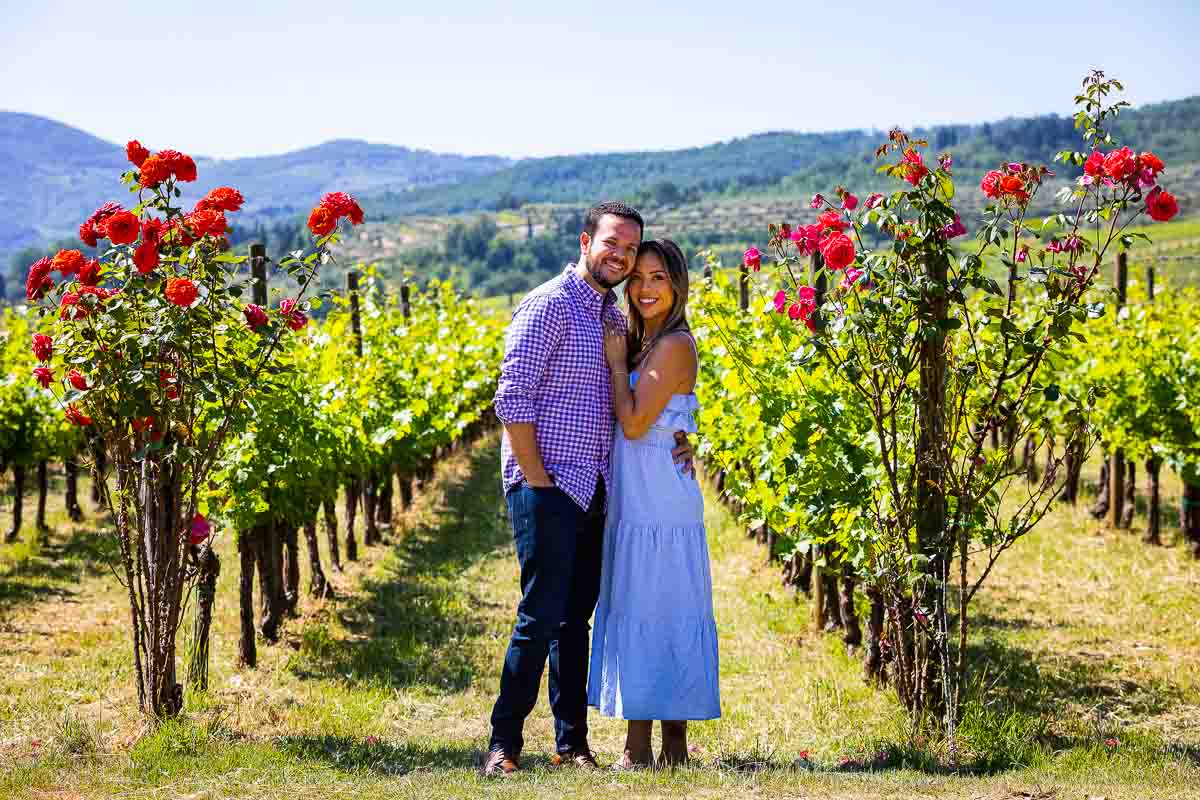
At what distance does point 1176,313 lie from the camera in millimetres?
9992

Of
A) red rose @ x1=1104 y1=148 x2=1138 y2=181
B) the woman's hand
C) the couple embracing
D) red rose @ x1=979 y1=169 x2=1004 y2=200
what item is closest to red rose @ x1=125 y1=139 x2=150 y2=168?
the couple embracing

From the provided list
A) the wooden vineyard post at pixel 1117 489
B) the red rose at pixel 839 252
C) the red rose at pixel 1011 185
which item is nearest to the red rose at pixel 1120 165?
the red rose at pixel 1011 185

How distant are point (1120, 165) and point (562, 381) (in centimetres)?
196

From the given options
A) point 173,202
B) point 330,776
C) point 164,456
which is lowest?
point 330,776

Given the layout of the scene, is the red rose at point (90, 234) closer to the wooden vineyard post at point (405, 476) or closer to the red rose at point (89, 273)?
the red rose at point (89, 273)

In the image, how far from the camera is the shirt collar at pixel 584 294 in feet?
11.7

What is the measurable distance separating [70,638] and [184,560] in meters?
3.08

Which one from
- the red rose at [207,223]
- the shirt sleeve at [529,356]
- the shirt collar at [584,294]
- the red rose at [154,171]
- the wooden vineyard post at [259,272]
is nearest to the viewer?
the shirt sleeve at [529,356]

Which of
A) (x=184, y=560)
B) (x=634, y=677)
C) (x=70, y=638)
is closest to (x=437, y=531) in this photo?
(x=70, y=638)

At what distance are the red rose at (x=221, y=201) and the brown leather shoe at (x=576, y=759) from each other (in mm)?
2140

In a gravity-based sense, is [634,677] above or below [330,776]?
above

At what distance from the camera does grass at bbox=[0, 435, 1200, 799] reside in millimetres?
3492

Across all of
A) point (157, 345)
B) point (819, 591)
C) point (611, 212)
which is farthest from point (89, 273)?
point (819, 591)

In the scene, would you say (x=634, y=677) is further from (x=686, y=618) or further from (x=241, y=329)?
(x=241, y=329)
